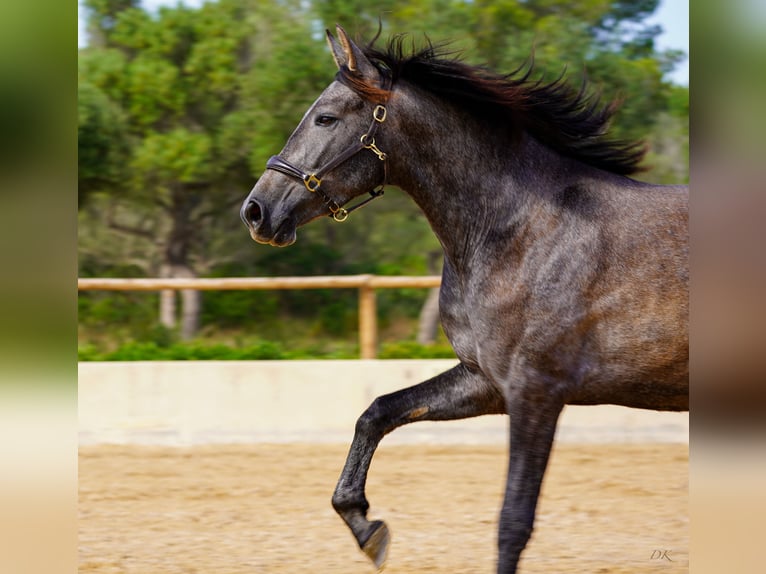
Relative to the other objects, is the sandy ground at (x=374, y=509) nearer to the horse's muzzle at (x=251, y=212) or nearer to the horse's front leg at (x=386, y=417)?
the horse's front leg at (x=386, y=417)

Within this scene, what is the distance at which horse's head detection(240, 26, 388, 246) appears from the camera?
316 cm

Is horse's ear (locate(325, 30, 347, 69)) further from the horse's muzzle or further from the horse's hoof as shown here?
the horse's hoof

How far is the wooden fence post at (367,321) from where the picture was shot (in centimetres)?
724

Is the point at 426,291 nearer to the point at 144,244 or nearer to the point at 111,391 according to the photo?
the point at 144,244

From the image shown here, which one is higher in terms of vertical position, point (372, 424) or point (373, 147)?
point (373, 147)

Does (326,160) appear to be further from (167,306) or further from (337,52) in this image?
(167,306)

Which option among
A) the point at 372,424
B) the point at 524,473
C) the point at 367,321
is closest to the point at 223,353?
the point at 367,321

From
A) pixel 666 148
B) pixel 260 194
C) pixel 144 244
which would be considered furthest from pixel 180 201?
pixel 260 194

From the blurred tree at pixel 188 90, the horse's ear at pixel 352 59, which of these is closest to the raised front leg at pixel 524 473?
the horse's ear at pixel 352 59

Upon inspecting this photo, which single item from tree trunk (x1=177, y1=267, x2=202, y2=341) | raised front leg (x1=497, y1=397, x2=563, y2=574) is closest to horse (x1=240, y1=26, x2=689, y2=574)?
raised front leg (x1=497, y1=397, x2=563, y2=574)

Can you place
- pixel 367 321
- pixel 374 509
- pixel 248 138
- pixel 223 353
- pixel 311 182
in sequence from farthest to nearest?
pixel 248 138 → pixel 223 353 → pixel 367 321 → pixel 374 509 → pixel 311 182

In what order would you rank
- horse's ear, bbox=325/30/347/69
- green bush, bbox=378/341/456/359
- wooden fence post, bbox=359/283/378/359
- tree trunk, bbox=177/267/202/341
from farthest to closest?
tree trunk, bbox=177/267/202/341 < green bush, bbox=378/341/456/359 < wooden fence post, bbox=359/283/378/359 < horse's ear, bbox=325/30/347/69

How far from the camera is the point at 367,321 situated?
7.29 meters

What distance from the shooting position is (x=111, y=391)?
23.0 feet
